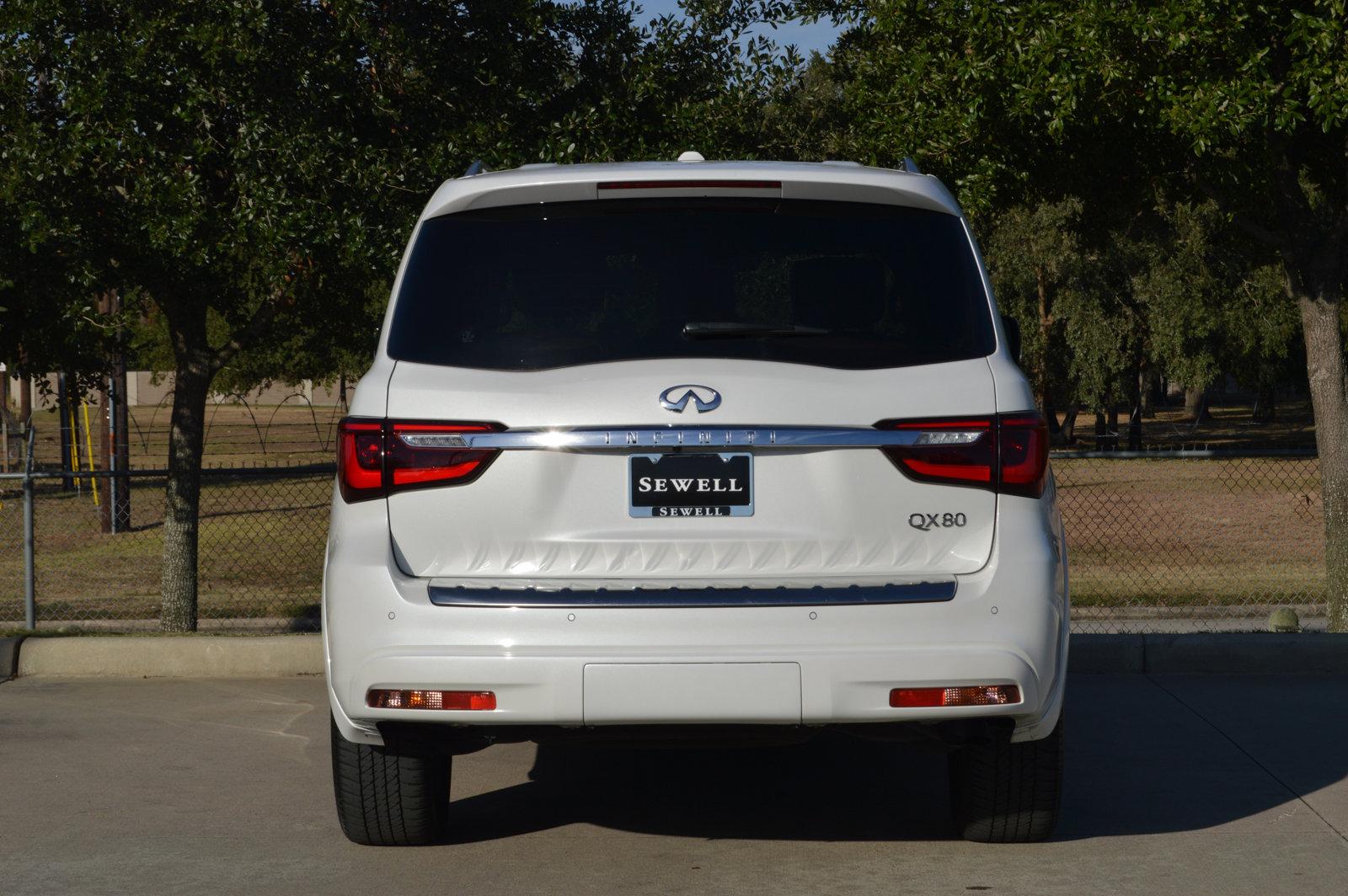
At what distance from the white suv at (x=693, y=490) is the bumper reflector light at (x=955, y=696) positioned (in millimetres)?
10

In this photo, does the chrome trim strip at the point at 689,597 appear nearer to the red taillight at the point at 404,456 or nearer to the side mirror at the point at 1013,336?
the red taillight at the point at 404,456

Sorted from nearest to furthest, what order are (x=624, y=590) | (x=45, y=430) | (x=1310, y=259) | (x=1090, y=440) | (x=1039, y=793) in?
(x=624, y=590), (x=1039, y=793), (x=1310, y=259), (x=1090, y=440), (x=45, y=430)

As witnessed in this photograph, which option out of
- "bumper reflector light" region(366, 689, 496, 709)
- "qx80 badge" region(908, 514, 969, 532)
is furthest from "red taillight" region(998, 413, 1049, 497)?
"bumper reflector light" region(366, 689, 496, 709)

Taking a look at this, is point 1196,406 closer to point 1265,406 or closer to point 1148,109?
point 1265,406

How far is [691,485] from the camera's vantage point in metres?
4.50

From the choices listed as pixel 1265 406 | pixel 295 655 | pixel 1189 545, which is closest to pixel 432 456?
pixel 295 655

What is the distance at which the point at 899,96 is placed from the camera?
10.4 meters

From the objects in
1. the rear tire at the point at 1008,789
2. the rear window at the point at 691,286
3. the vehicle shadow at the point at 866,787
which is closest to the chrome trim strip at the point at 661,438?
the rear window at the point at 691,286

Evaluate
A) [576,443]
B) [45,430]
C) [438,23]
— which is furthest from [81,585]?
[45,430]

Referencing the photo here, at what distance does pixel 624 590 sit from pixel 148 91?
644cm

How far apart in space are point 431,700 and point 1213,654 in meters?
5.66

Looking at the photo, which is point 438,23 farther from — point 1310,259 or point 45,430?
point 45,430

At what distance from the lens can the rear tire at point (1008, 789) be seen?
5117 mm

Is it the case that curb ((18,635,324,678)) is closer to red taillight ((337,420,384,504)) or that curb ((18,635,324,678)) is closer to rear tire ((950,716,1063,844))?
red taillight ((337,420,384,504))
